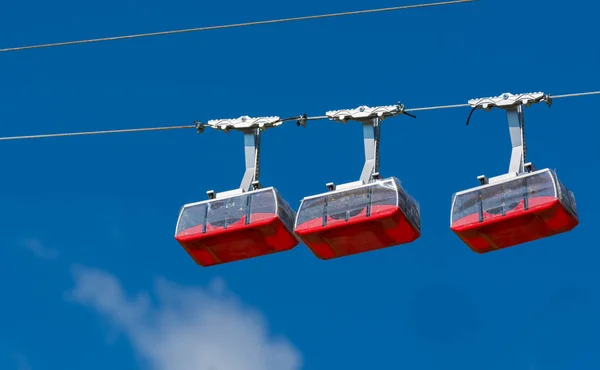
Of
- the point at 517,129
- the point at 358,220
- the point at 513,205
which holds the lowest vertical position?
the point at 358,220

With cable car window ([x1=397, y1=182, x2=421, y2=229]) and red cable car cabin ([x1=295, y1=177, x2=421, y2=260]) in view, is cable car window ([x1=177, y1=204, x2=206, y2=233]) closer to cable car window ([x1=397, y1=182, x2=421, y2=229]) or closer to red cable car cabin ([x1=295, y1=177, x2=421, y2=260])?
red cable car cabin ([x1=295, y1=177, x2=421, y2=260])

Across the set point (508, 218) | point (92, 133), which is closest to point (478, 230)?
point (508, 218)

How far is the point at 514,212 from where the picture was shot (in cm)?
4034

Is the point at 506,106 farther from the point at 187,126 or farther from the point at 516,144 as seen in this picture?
the point at 187,126

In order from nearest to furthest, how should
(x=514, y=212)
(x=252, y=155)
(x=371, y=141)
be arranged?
(x=514, y=212)
(x=371, y=141)
(x=252, y=155)

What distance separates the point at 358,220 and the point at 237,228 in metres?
2.21

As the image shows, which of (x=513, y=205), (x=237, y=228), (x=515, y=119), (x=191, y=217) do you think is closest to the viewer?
(x=513, y=205)

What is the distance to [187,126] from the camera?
42.7m

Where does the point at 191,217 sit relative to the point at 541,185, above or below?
below

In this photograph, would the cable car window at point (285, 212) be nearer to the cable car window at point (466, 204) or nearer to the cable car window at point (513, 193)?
the cable car window at point (466, 204)

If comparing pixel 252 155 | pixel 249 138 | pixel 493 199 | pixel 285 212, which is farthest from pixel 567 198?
pixel 249 138

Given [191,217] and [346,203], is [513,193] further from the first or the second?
[191,217]

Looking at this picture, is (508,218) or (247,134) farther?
(247,134)

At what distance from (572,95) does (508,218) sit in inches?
95.2
